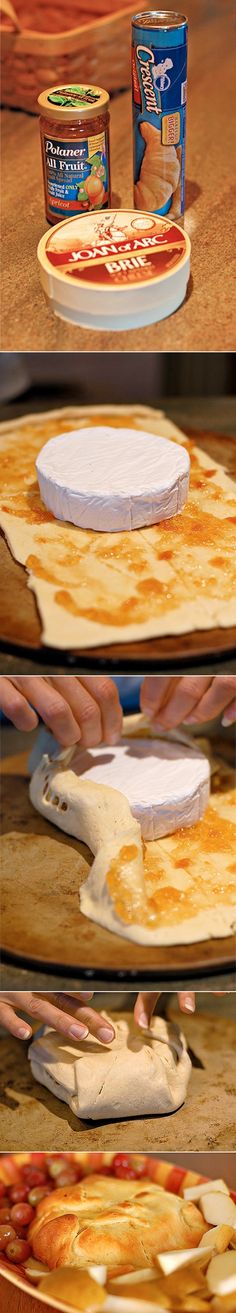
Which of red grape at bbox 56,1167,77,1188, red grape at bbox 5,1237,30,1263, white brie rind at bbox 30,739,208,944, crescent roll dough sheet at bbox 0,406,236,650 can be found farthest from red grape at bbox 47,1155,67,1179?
crescent roll dough sheet at bbox 0,406,236,650

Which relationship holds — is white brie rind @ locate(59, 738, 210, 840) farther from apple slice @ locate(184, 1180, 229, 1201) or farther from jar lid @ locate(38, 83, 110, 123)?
jar lid @ locate(38, 83, 110, 123)

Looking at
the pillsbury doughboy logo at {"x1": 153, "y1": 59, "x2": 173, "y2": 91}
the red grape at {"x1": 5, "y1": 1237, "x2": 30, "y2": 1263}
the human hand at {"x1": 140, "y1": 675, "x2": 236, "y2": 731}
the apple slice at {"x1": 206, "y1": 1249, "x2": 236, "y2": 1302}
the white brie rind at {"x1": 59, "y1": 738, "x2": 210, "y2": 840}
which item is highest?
the pillsbury doughboy logo at {"x1": 153, "y1": 59, "x2": 173, "y2": 91}

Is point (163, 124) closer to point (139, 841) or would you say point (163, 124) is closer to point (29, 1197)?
point (139, 841)

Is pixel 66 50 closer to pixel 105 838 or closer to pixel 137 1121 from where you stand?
pixel 105 838

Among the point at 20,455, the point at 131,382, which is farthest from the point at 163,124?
the point at 20,455

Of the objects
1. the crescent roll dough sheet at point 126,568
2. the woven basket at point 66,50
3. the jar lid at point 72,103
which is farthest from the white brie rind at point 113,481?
the woven basket at point 66,50

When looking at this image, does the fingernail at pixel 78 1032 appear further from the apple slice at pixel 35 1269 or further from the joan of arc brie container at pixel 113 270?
the joan of arc brie container at pixel 113 270

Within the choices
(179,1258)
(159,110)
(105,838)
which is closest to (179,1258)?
(179,1258)
